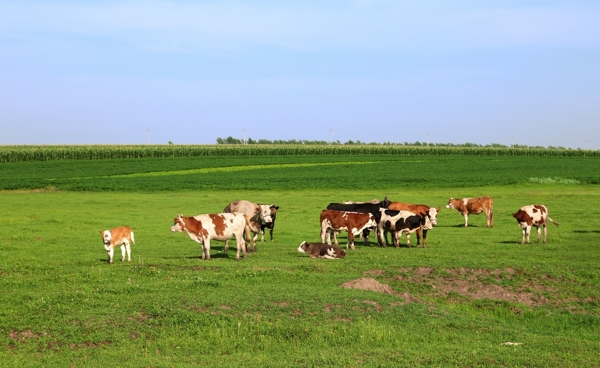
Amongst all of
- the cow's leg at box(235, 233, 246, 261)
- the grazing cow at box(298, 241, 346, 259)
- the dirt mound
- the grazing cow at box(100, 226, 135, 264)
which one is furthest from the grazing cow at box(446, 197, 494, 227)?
the grazing cow at box(100, 226, 135, 264)

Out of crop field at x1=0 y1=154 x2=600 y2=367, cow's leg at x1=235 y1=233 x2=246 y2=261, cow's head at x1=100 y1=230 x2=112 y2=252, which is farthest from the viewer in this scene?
cow's leg at x1=235 y1=233 x2=246 y2=261

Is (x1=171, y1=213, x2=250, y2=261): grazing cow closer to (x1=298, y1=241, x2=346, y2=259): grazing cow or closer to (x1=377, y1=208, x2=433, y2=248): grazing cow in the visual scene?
(x1=298, y1=241, x2=346, y2=259): grazing cow

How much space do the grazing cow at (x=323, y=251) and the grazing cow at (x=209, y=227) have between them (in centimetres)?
241

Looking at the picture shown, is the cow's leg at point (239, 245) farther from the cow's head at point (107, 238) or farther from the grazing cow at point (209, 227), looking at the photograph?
the cow's head at point (107, 238)

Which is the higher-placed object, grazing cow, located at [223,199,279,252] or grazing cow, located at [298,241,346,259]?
grazing cow, located at [223,199,279,252]

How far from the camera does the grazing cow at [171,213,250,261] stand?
23.3 m

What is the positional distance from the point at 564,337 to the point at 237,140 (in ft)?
573

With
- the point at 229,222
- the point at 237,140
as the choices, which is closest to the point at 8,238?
the point at 229,222

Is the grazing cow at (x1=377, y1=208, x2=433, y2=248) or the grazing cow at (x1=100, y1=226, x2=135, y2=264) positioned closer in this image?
the grazing cow at (x1=100, y1=226, x2=135, y2=264)

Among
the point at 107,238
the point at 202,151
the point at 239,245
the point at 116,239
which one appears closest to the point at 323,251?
the point at 239,245

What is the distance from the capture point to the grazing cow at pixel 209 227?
917 inches

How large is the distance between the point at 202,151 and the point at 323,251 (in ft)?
296

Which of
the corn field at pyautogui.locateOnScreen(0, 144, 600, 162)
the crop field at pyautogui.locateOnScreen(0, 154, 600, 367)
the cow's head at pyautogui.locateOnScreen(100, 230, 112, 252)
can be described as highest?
the corn field at pyautogui.locateOnScreen(0, 144, 600, 162)

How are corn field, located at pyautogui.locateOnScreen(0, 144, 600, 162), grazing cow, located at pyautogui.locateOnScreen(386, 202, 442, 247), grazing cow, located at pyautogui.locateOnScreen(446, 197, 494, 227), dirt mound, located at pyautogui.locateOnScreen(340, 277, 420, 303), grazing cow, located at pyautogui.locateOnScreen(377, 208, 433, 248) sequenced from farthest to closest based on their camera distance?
corn field, located at pyautogui.locateOnScreen(0, 144, 600, 162)
grazing cow, located at pyautogui.locateOnScreen(446, 197, 494, 227)
grazing cow, located at pyautogui.locateOnScreen(386, 202, 442, 247)
grazing cow, located at pyautogui.locateOnScreen(377, 208, 433, 248)
dirt mound, located at pyautogui.locateOnScreen(340, 277, 420, 303)
